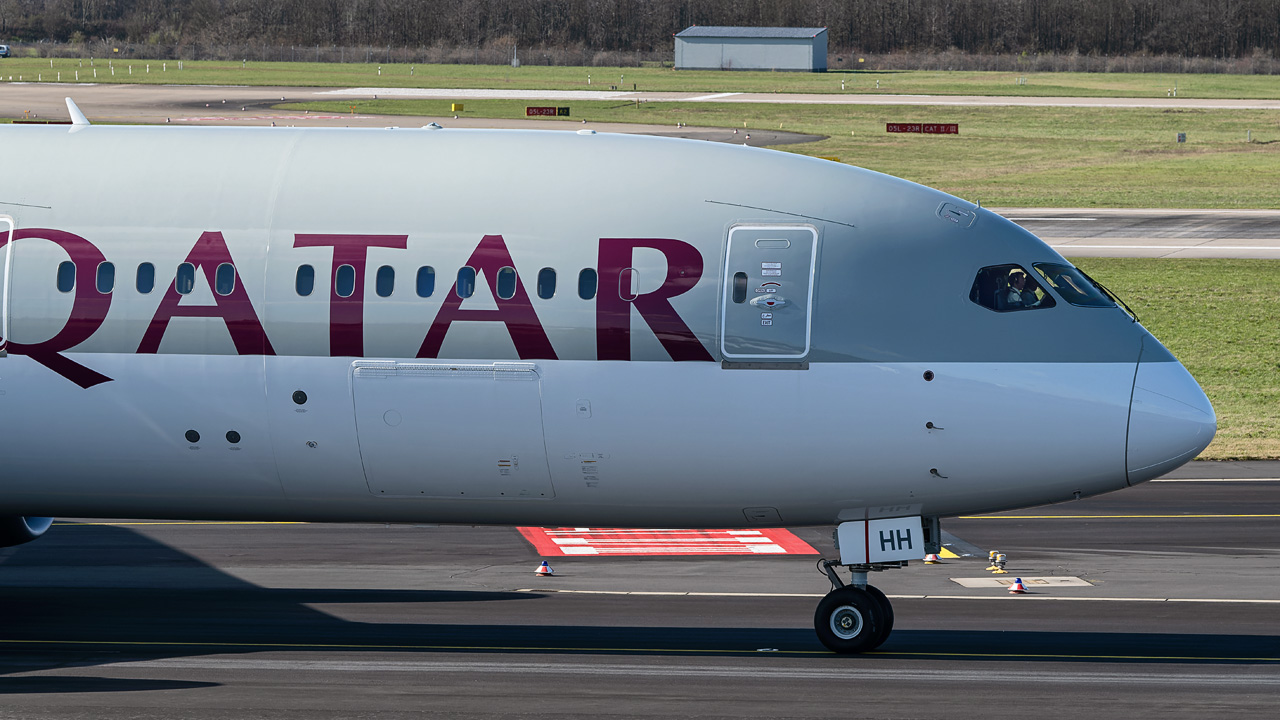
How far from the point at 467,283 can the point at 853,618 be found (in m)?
5.50

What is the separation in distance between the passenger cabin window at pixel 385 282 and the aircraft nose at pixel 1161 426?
7.52 metres

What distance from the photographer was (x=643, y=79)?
156500mm

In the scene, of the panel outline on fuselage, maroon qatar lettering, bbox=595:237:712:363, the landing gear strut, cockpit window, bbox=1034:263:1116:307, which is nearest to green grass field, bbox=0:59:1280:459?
cockpit window, bbox=1034:263:1116:307

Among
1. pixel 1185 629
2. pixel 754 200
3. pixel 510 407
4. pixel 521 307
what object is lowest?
pixel 1185 629

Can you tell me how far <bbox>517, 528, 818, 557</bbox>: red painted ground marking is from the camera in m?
22.8

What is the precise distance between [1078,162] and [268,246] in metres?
80.5

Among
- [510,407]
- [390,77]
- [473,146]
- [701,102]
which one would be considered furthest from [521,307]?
[390,77]

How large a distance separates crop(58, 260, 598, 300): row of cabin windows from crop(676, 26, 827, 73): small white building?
16417cm

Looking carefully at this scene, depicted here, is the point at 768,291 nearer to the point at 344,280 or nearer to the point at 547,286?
the point at 547,286

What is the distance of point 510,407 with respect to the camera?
15.5 metres

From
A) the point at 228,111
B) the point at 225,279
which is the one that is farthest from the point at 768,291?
the point at 228,111

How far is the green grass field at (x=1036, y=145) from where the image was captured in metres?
77.6

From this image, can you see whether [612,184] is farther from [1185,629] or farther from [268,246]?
[1185,629]

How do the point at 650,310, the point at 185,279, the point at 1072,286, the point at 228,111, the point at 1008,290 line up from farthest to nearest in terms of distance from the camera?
1. the point at 228,111
2. the point at 185,279
3. the point at 1072,286
4. the point at 1008,290
5. the point at 650,310
